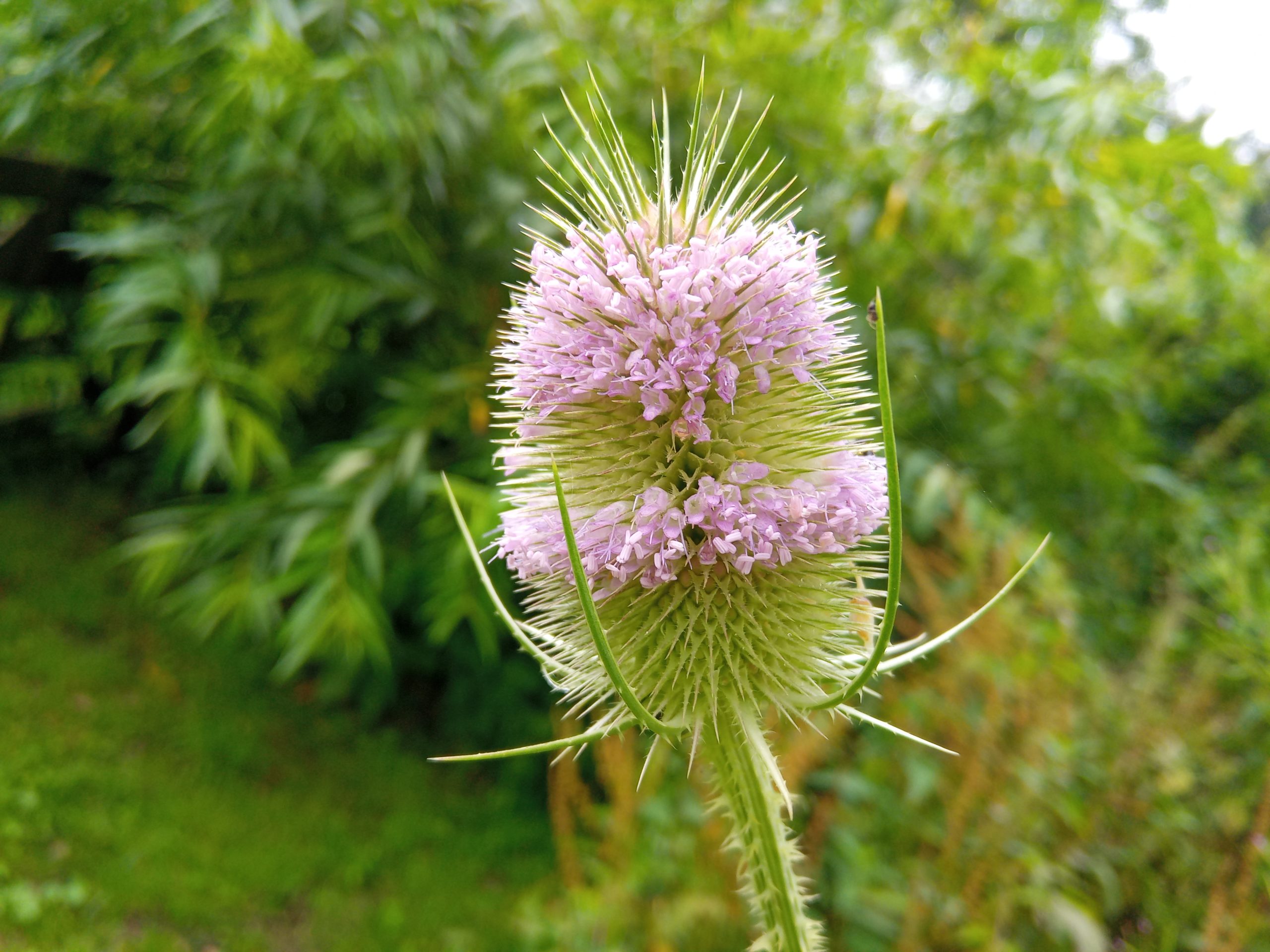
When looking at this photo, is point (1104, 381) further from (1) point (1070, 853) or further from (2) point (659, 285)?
(2) point (659, 285)

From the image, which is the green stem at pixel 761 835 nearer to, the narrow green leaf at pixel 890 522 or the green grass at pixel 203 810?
the narrow green leaf at pixel 890 522

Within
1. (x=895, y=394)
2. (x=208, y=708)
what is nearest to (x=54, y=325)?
(x=208, y=708)

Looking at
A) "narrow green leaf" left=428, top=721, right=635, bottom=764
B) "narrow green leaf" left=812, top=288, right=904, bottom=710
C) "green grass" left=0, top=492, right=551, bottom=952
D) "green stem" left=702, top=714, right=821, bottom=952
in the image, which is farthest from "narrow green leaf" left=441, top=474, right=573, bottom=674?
"green grass" left=0, top=492, right=551, bottom=952

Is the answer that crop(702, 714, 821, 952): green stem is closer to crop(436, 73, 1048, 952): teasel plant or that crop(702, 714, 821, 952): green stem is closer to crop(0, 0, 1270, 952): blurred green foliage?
crop(436, 73, 1048, 952): teasel plant

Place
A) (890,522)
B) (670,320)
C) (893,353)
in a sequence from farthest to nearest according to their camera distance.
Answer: (893,353) → (670,320) → (890,522)

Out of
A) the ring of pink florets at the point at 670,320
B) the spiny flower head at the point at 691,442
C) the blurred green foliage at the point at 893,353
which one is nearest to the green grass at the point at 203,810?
the blurred green foliage at the point at 893,353

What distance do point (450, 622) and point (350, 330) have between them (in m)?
1.61

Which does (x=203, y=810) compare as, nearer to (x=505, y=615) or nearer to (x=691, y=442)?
(x=505, y=615)

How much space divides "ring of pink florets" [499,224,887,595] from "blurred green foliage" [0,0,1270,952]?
4.55ft

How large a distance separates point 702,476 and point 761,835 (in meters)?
0.45

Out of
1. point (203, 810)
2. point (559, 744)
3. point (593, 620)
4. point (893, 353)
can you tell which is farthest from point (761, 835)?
point (203, 810)

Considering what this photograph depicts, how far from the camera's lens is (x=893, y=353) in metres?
2.91

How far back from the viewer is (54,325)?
161 inches

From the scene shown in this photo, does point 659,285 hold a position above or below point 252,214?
below
